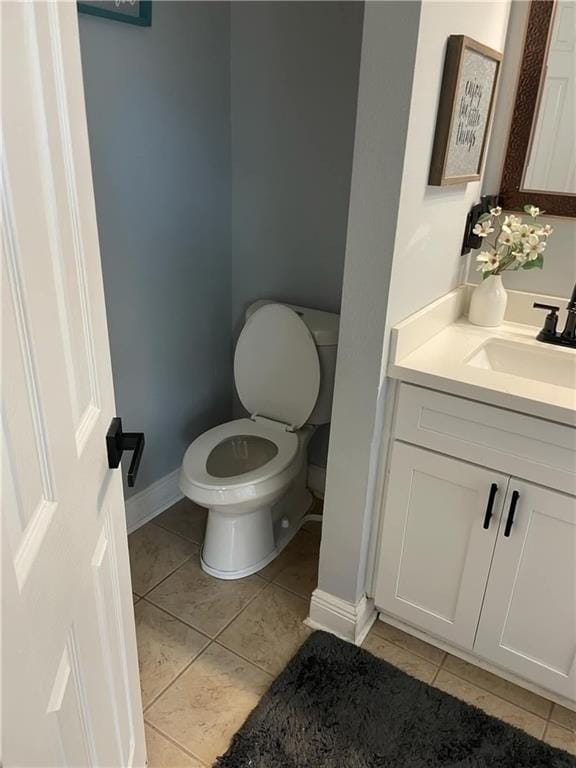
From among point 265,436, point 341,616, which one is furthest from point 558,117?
point 341,616

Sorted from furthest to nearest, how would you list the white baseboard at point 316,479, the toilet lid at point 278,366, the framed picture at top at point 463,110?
1. the white baseboard at point 316,479
2. the toilet lid at point 278,366
3. the framed picture at top at point 463,110

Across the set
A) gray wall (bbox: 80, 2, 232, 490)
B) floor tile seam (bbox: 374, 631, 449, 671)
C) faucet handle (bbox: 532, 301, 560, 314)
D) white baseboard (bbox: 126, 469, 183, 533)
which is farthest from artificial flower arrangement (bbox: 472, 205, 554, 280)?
white baseboard (bbox: 126, 469, 183, 533)

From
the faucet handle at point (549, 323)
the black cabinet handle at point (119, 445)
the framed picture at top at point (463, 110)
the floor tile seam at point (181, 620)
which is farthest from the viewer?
the floor tile seam at point (181, 620)

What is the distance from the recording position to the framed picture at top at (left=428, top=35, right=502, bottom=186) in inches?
49.9

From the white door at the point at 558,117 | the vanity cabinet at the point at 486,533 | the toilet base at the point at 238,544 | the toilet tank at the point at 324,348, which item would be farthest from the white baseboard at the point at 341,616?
the white door at the point at 558,117

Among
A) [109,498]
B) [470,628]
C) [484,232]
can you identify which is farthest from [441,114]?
[470,628]

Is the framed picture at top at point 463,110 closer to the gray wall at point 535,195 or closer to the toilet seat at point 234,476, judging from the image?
the gray wall at point 535,195

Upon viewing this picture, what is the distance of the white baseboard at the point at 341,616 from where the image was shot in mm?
1691

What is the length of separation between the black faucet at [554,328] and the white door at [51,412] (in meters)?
1.24

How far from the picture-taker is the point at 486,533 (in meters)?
1.43

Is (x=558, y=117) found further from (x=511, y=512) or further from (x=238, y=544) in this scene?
(x=238, y=544)

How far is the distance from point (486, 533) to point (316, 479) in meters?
1.01

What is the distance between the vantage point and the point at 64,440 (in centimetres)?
74

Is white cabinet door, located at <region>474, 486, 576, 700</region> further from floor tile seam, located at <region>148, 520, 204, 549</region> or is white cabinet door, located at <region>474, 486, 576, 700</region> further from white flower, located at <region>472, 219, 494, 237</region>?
floor tile seam, located at <region>148, 520, 204, 549</region>
